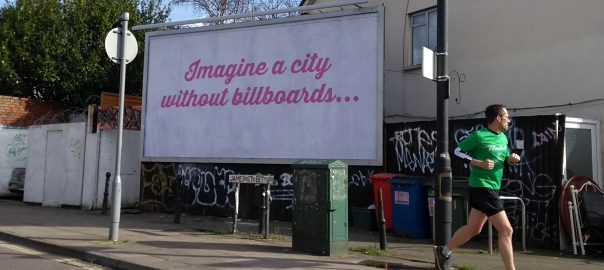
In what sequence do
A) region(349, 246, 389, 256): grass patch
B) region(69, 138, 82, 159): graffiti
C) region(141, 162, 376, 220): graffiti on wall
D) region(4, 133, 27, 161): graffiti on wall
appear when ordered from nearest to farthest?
region(349, 246, 389, 256): grass patch → region(141, 162, 376, 220): graffiti on wall → region(69, 138, 82, 159): graffiti → region(4, 133, 27, 161): graffiti on wall

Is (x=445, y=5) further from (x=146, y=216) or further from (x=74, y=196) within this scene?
(x=74, y=196)

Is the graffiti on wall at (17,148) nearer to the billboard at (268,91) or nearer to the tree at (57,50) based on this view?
the tree at (57,50)

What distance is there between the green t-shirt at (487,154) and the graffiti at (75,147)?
12591 mm

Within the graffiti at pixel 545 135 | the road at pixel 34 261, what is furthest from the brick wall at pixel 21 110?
the graffiti at pixel 545 135

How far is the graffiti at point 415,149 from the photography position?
11.9 meters

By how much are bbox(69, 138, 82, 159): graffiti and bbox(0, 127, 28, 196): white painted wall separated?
486cm

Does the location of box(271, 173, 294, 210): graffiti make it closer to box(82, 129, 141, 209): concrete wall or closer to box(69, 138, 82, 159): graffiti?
box(82, 129, 141, 209): concrete wall

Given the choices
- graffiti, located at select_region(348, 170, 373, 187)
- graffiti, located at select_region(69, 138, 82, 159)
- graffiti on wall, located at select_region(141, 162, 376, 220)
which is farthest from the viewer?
graffiti, located at select_region(69, 138, 82, 159)

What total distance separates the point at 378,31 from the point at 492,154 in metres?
6.49

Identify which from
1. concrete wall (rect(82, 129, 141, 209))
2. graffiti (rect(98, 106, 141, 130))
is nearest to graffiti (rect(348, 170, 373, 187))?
concrete wall (rect(82, 129, 141, 209))

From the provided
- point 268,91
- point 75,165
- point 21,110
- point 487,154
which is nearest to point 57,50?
point 21,110

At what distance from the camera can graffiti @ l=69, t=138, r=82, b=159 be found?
54.2ft

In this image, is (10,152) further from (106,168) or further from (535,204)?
(535,204)

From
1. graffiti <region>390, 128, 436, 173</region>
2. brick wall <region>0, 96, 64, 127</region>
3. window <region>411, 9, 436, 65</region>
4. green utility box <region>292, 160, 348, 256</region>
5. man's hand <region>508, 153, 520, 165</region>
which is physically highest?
window <region>411, 9, 436, 65</region>
